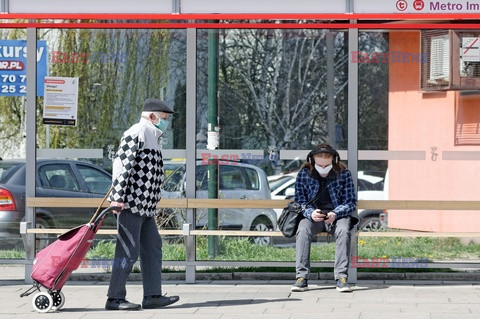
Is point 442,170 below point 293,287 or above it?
above

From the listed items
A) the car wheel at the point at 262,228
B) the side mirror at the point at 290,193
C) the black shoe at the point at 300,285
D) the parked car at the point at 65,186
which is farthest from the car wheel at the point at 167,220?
the black shoe at the point at 300,285

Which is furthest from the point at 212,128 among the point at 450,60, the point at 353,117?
the point at 450,60

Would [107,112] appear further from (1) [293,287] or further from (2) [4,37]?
(1) [293,287]

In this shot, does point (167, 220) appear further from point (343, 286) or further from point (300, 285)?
point (343, 286)

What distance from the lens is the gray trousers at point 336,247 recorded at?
11070mm

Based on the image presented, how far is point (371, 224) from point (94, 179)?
9.50ft

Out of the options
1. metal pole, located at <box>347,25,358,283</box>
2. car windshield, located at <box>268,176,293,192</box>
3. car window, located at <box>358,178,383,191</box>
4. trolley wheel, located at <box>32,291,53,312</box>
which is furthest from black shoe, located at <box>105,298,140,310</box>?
car window, located at <box>358,178,383,191</box>

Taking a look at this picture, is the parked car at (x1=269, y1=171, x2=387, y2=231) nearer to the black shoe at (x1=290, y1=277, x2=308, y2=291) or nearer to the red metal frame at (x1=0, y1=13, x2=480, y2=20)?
the black shoe at (x1=290, y1=277, x2=308, y2=291)

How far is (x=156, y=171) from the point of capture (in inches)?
392

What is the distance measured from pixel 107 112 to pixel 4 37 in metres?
1.34

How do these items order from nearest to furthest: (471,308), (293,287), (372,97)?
1. (471,308)
2. (293,287)
3. (372,97)

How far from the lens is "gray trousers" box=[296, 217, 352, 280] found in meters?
11.1

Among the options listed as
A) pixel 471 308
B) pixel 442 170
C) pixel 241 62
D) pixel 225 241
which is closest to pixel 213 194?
pixel 225 241

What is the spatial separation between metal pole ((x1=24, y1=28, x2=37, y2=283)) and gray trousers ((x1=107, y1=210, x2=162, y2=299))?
2239 millimetres
